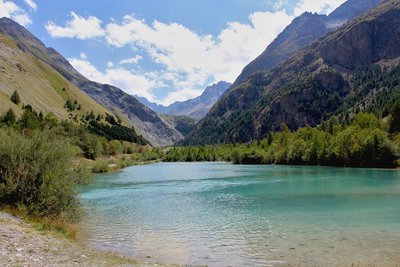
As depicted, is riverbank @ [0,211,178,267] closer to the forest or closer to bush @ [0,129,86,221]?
bush @ [0,129,86,221]

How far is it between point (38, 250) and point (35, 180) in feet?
36.7

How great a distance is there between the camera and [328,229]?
3422 centimetres

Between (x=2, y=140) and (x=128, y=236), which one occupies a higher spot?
(x=2, y=140)

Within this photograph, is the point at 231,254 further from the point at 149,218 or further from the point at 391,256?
the point at 149,218

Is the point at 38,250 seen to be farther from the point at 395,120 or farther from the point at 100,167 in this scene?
the point at 395,120

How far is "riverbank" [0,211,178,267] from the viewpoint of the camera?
17.5 meters

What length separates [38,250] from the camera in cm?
1984

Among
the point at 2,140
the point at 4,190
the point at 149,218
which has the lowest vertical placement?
the point at 149,218

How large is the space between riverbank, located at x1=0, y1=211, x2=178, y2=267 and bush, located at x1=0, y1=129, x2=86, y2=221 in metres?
3.66

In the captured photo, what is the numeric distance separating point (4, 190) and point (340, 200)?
41879mm

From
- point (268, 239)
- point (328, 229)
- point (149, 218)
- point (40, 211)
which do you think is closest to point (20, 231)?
point (40, 211)

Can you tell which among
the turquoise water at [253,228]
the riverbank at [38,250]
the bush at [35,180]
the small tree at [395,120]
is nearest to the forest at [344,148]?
the small tree at [395,120]

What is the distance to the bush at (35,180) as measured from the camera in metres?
29.1

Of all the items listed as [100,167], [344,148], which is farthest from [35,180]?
[344,148]
